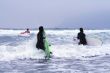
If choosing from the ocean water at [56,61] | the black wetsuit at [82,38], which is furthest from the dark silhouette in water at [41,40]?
the black wetsuit at [82,38]

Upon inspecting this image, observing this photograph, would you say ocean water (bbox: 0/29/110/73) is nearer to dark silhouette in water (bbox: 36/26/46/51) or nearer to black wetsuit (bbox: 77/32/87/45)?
dark silhouette in water (bbox: 36/26/46/51)

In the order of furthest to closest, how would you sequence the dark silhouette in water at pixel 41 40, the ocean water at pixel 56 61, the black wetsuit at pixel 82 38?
the black wetsuit at pixel 82 38, the dark silhouette in water at pixel 41 40, the ocean water at pixel 56 61

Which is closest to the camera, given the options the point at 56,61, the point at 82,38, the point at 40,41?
the point at 56,61

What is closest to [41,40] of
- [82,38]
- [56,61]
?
[56,61]

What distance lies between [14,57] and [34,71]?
545 centimetres

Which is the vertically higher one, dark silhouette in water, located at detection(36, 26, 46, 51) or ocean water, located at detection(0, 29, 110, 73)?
dark silhouette in water, located at detection(36, 26, 46, 51)

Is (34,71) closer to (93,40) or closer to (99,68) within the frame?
(99,68)

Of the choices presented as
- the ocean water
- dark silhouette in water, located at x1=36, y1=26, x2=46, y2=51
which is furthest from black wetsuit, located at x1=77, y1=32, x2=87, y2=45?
dark silhouette in water, located at x1=36, y1=26, x2=46, y2=51

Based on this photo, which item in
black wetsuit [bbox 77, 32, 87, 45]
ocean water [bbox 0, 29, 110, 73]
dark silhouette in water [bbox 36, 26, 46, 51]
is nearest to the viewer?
ocean water [bbox 0, 29, 110, 73]

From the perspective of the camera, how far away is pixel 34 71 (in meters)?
13.4

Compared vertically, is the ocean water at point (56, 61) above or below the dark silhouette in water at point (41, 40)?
below

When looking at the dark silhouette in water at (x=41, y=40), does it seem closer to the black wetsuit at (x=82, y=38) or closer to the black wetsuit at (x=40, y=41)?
the black wetsuit at (x=40, y=41)

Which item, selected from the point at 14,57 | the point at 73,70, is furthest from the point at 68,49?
the point at 73,70

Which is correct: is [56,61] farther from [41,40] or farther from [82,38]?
[82,38]
